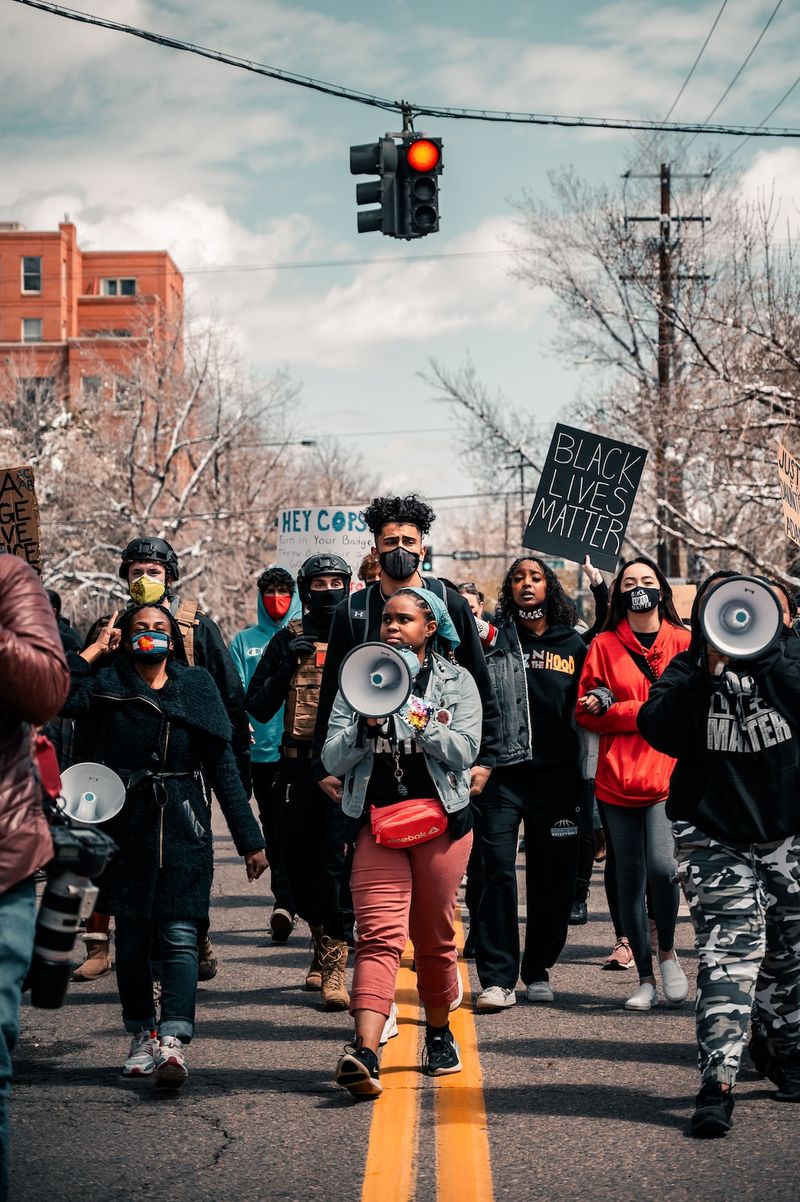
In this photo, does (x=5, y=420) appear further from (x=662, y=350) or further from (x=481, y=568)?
(x=481, y=568)

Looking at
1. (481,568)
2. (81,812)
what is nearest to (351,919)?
(81,812)

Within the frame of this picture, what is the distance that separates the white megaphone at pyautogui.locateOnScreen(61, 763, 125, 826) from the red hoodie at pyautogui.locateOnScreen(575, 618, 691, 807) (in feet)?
8.67

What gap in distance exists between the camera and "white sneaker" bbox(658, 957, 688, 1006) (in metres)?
7.81

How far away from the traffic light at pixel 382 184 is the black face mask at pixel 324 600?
15.0 feet

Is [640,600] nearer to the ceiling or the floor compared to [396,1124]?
nearer to the ceiling

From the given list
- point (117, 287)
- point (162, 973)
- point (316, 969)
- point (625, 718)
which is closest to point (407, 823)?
point (162, 973)

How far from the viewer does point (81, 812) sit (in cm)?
622

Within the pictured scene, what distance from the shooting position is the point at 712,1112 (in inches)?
213

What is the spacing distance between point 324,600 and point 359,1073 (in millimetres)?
3481

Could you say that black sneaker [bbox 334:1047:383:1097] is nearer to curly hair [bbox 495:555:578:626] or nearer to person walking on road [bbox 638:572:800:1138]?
person walking on road [bbox 638:572:800:1138]

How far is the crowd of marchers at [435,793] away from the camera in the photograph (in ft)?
18.6

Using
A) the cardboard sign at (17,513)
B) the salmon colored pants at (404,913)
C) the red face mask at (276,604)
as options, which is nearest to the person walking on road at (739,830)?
the salmon colored pants at (404,913)

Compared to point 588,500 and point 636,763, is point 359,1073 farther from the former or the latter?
point 588,500

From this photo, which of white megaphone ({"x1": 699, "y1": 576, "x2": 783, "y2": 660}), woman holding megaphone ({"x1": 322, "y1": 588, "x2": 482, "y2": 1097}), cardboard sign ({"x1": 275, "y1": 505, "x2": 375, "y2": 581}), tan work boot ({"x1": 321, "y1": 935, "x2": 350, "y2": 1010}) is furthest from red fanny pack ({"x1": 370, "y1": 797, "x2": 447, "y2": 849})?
cardboard sign ({"x1": 275, "y1": 505, "x2": 375, "y2": 581})
